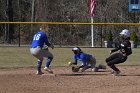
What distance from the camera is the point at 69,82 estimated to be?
12609mm

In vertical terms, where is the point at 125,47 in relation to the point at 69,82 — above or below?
above

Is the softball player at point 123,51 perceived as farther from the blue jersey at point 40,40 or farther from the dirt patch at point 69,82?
the blue jersey at point 40,40

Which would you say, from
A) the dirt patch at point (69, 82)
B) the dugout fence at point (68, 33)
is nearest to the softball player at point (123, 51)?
the dirt patch at point (69, 82)

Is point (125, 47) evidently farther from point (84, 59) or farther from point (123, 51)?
point (84, 59)

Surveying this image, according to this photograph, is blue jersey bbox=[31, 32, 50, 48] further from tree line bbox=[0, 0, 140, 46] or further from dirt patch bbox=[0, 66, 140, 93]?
tree line bbox=[0, 0, 140, 46]

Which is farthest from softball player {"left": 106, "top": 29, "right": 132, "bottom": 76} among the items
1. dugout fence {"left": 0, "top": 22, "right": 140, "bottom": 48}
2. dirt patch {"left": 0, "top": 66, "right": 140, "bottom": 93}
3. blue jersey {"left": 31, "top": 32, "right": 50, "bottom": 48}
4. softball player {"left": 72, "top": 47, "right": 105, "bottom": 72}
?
dugout fence {"left": 0, "top": 22, "right": 140, "bottom": 48}

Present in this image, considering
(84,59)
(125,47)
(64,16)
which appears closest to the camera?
(125,47)

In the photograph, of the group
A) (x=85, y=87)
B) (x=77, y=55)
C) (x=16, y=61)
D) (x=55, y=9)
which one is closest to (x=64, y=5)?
(x=55, y=9)

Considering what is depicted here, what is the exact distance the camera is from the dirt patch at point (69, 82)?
11.1 meters

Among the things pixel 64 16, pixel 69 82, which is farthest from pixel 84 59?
pixel 64 16

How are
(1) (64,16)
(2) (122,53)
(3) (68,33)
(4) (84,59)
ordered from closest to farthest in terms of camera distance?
(2) (122,53) → (4) (84,59) → (3) (68,33) → (1) (64,16)

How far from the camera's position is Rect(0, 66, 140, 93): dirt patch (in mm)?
11117

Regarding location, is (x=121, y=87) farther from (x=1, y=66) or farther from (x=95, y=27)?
(x=95, y=27)

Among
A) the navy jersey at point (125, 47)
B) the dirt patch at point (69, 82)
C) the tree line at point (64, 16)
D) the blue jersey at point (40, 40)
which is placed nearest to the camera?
the dirt patch at point (69, 82)
